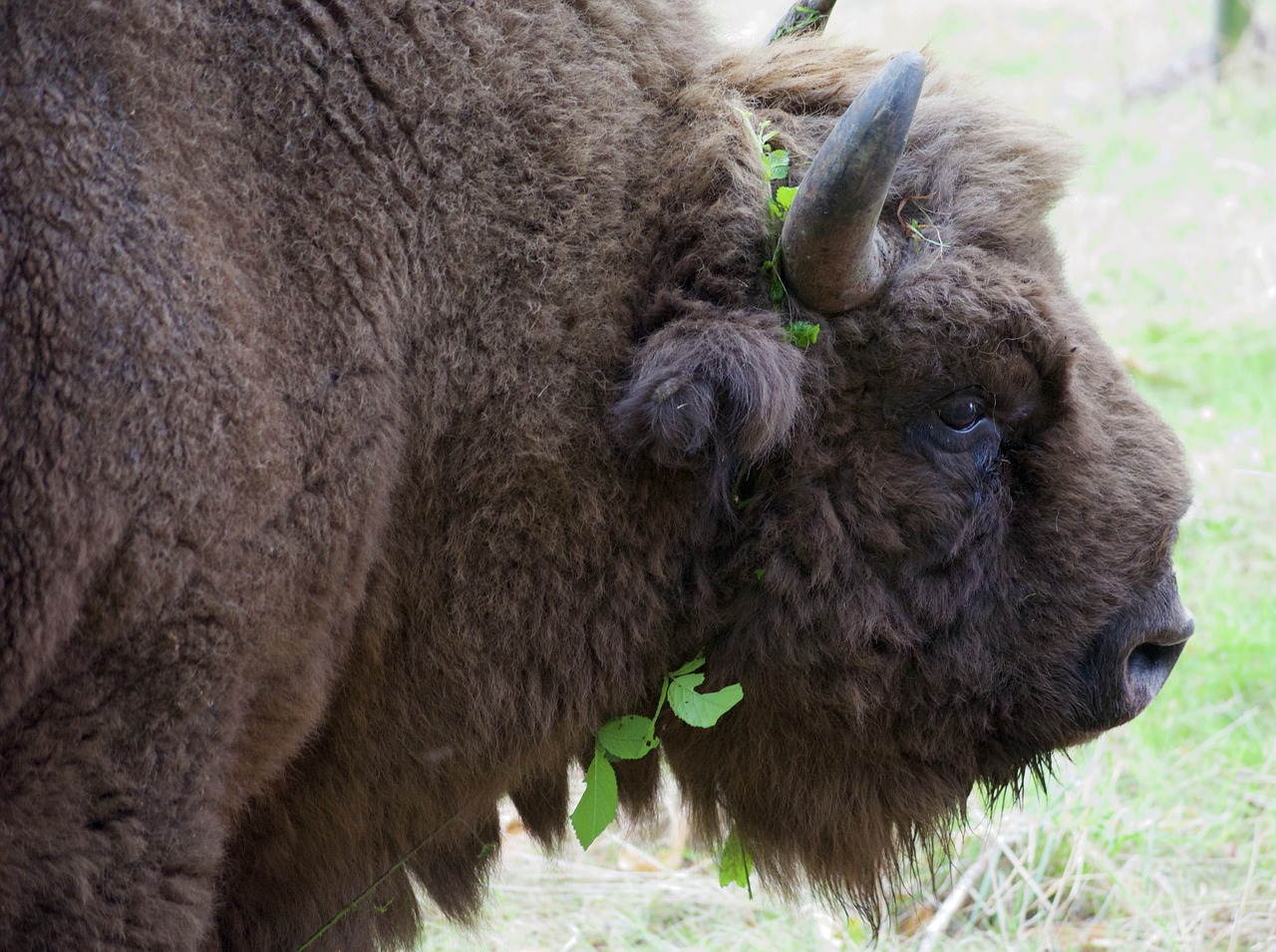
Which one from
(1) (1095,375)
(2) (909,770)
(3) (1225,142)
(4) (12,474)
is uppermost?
(4) (12,474)

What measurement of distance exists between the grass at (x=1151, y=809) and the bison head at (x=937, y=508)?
612mm

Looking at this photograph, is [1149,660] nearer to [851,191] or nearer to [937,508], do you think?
[937,508]

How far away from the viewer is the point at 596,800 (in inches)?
122

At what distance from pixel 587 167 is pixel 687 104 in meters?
0.36

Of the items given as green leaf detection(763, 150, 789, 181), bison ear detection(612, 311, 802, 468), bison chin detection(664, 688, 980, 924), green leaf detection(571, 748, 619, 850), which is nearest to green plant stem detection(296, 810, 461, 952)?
green leaf detection(571, 748, 619, 850)

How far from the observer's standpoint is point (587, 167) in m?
2.75

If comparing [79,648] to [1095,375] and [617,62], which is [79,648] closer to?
[617,62]

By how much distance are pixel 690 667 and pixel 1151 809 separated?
8.06 feet

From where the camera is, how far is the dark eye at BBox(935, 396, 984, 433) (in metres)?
2.88

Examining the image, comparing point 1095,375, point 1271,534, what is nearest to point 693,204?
point 1095,375

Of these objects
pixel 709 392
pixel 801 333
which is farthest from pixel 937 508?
pixel 709 392

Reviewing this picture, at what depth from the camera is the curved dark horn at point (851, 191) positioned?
2.49 meters

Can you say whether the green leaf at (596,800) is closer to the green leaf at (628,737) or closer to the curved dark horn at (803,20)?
the green leaf at (628,737)

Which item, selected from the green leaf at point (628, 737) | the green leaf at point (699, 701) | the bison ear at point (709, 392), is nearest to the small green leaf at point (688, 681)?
the green leaf at point (699, 701)
